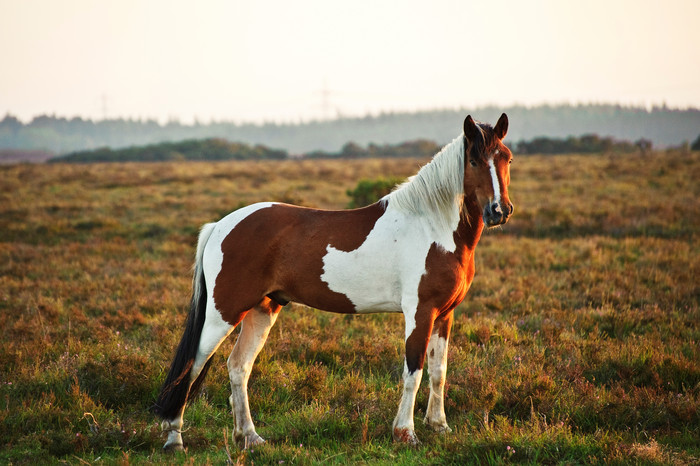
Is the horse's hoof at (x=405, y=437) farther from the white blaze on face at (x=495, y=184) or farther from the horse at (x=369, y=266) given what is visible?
the white blaze on face at (x=495, y=184)

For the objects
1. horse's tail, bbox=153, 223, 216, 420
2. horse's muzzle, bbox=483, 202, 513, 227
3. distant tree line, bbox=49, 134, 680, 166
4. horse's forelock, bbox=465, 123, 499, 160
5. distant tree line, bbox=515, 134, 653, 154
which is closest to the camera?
horse's muzzle, bbox=483, 202, 513, 227

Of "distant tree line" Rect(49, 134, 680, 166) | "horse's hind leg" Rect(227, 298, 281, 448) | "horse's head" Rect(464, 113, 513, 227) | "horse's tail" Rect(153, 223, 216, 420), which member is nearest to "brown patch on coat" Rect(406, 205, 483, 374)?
"horse's head" Rect(464, 113, 513, 227)

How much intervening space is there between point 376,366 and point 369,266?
6.41ft

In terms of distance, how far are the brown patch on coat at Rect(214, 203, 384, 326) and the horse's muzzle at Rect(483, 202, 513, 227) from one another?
875 millimetres

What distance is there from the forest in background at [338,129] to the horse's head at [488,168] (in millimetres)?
99989

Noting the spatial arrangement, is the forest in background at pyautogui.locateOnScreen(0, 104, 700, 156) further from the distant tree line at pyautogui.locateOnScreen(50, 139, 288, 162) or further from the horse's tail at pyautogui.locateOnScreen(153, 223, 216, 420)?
the horse's tail at pyautogui.locateOnScreen(153, 223, 216, 420)

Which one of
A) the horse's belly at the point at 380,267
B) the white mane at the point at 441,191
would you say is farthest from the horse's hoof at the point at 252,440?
the white mane at the point at 441,191

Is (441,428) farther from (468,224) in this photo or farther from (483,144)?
(483,144)

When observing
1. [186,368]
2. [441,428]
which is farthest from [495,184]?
[186,368]

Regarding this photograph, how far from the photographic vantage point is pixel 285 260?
13.3ft

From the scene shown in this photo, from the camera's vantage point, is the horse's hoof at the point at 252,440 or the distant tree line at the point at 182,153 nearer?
the horse's hoof at the point at 252,440

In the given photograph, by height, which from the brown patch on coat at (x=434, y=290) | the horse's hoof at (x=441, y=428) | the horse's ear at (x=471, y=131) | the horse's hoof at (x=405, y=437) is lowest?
the horse's hoof at (x=441, y=428)

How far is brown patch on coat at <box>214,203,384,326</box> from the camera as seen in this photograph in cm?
402

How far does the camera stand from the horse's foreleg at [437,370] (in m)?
4.18
